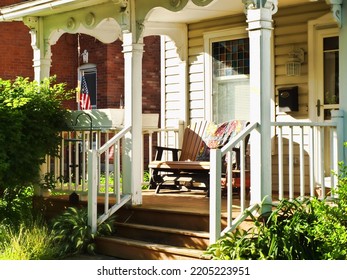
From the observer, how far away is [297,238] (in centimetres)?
671

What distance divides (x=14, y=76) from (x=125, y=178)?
27.8 ft

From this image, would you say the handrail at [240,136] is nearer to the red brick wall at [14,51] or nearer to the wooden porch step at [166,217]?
the wooden porch step at [166,217]

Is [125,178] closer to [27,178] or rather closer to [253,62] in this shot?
[27,178]

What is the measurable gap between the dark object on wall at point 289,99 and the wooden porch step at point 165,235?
2849 mm

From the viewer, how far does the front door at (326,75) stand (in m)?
9.65

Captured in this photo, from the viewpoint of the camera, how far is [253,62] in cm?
729

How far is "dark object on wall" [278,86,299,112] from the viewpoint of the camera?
9.91m

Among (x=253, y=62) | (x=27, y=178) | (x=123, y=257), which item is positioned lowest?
(x=123, y=257)

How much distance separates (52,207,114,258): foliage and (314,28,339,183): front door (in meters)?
3.28

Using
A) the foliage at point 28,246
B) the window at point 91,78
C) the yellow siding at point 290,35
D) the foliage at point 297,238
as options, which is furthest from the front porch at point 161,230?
the window at point 91,78

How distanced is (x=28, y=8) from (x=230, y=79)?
3.19 meters

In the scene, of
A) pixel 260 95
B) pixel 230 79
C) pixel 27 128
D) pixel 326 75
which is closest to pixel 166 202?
pixel 27 128

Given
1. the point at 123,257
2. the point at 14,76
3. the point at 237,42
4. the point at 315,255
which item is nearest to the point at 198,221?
the point at 123,257

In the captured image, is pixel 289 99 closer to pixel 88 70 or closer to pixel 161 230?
pixel 161 230
